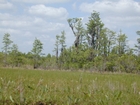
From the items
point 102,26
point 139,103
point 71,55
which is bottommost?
point 139,103

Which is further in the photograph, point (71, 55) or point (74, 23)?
point (74, 23)

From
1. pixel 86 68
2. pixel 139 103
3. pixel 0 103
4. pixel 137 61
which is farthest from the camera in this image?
pixel 86 68

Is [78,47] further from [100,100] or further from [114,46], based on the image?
[100,100]

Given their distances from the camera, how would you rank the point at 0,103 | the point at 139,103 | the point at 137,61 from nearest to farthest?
the point at 0,103
the point at 139,103
the point at 137,61

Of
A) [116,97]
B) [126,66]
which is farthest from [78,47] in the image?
[116,97]

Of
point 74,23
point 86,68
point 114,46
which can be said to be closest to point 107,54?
point 114,46

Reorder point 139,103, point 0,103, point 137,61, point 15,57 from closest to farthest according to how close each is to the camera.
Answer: point 0,103
point 139,103
point 137,61
point 15,57

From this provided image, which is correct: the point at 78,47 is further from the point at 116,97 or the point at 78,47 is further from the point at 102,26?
the point at 116,97

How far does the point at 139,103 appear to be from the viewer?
4.95 meters

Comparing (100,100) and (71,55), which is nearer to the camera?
(100,100)

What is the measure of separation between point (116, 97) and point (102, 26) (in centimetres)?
3333

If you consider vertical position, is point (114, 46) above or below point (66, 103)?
above

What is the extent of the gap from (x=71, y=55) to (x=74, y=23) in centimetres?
606

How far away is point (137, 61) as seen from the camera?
102 ft
